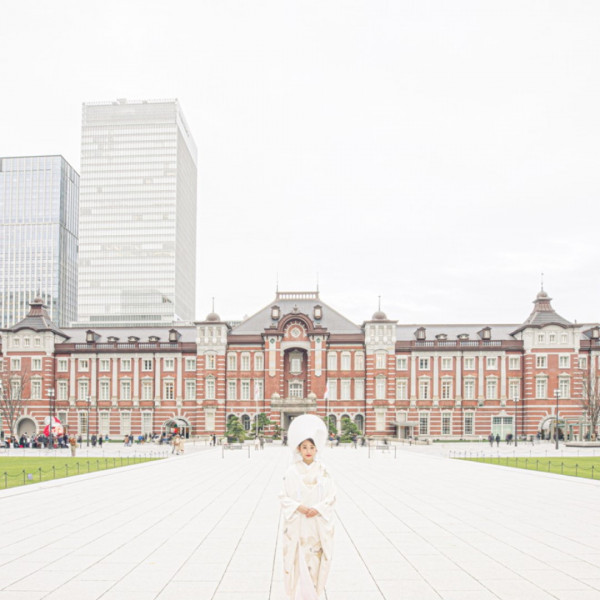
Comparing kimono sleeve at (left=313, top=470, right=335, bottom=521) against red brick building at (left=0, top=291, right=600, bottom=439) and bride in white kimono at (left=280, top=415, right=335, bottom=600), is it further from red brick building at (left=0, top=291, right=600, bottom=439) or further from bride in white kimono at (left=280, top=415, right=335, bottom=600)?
red brick building at (left=0, top=291, right=600, bottom=439)

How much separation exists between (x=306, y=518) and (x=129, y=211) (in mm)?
147822

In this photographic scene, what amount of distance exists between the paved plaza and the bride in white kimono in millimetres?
1666

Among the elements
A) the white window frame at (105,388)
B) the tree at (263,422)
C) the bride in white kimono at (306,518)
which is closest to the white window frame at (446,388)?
the tree at (263,422)

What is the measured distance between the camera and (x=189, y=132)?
170m

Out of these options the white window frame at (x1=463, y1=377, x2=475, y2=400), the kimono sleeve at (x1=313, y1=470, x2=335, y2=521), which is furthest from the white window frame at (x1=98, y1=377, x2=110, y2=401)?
the kimono sleeve at (x1=313, y1=470, x2=335, y2=521)

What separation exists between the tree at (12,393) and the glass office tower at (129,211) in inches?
2817

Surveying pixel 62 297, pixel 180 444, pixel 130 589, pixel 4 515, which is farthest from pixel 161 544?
pixel 62 297

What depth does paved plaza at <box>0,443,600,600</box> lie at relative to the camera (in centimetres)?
1055

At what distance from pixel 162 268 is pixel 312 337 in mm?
79376

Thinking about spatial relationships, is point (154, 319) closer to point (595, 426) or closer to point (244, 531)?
point (595, 426)

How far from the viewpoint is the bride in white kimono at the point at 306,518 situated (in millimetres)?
8602

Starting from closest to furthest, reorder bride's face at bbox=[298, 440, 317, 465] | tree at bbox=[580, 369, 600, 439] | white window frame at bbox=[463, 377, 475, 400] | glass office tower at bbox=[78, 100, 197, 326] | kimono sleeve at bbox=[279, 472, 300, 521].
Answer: kimono sleeve at bbox=[279, 472, 300, 521], bride's face at bbox=[298, 440, 317, 465], tree at bbox=[580, 369, 600, 439], white window frame at bbox=[463, 377, 475, 400], glass office tower at bbox=[78, 100, 197, 326]

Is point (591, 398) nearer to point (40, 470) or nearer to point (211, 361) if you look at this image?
point (211, 361)

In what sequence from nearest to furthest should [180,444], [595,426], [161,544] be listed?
[161,544], [180,444], [595,426]
